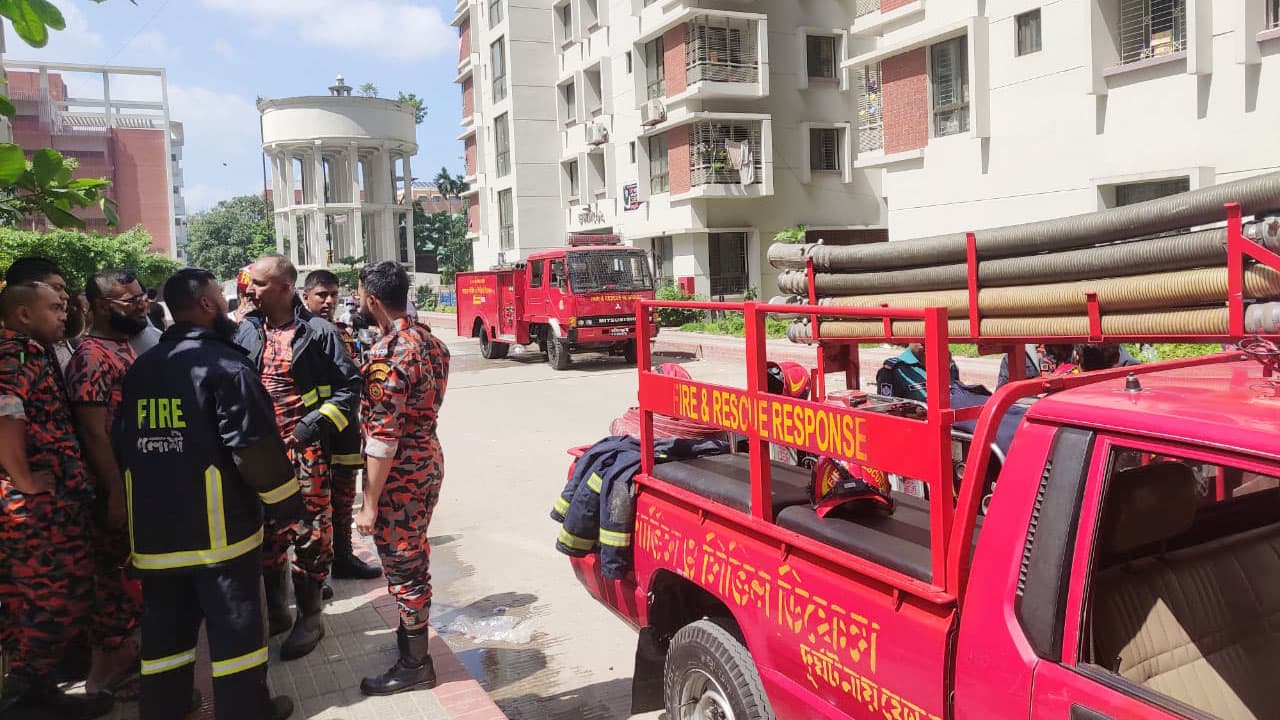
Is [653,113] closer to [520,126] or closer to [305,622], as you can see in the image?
[520,126]

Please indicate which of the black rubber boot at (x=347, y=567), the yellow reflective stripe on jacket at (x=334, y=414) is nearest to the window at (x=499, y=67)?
the black rubber boot at (x=347, y=567)

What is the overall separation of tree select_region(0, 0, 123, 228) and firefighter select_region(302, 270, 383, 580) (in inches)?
70.6

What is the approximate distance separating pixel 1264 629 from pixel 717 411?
1.68 metres

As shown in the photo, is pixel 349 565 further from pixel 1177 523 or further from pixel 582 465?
pixel 1177 523

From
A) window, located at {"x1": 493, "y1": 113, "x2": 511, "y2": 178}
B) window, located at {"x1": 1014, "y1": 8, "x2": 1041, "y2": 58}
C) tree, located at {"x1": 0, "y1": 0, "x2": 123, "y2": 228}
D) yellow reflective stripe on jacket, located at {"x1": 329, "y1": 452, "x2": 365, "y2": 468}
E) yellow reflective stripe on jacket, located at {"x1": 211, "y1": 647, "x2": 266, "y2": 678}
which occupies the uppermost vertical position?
window, located at {"x1": 493, "y1": 113, "x2": 511, "y2": 178}

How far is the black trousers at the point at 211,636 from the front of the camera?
331 centimetres

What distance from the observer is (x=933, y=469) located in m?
2.29

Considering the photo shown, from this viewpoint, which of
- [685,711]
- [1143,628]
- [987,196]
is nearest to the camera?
[1143,628]

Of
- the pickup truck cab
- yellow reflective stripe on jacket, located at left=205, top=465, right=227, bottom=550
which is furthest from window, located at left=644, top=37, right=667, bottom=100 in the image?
the pickup truck cab

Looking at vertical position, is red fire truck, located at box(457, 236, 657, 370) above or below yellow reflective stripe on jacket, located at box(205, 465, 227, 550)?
above

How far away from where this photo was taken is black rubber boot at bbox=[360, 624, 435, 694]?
12.7 ft

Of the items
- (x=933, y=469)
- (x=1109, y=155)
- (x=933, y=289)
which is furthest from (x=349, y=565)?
(x=1109, y=155)

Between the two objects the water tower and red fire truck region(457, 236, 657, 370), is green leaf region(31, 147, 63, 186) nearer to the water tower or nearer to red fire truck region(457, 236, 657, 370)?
red fire truck region(457, 236, 657, 370)

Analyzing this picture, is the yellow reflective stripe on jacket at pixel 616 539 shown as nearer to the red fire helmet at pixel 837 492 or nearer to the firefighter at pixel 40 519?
the red fire helmet at pixel 837 492
